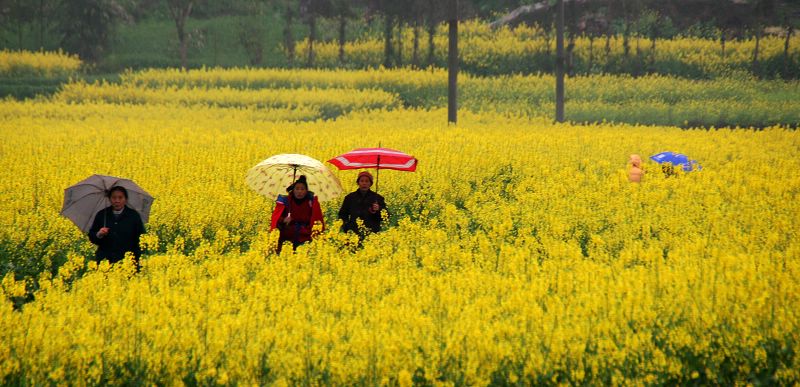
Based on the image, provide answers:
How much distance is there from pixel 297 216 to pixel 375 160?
1.59 m

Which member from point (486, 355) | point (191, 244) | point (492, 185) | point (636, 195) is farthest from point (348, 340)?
point (492, 185)

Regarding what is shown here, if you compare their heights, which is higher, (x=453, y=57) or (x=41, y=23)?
(x=41, y=23)

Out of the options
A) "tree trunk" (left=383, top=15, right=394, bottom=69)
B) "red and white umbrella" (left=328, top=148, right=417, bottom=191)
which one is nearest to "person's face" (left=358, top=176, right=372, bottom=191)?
"red and white umbrella" (left=328, top=148, right=417, bottom=191)

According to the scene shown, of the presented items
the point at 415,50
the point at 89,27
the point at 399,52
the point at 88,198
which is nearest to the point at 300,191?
the point at 88,198

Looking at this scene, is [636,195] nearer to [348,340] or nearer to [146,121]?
[348,340]

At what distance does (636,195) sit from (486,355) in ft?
24.3

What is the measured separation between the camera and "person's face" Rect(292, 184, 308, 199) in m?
10.1

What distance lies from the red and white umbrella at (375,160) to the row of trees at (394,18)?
104ft

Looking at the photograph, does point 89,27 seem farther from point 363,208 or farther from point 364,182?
point 364,182

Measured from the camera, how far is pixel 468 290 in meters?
7.62

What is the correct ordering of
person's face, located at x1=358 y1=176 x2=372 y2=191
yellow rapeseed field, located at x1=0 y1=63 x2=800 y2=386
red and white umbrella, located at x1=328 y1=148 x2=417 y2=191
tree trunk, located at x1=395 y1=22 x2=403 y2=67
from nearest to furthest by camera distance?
yellow rapeseed field, located at x1=0 y1=63 x2=800 y2=386 < person's face, located at x1=358 y1=176 x2=372 y2=191 < red and white umbrella, located at x1=328 y1=148 x2=417 y2=191 < tree trunk, located at x1=395 y1=22 x2=403 y2=67

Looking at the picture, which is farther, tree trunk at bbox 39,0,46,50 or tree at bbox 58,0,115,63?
tree trunk at bbox 39,0,46,50

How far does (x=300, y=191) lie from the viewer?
10.2 metres

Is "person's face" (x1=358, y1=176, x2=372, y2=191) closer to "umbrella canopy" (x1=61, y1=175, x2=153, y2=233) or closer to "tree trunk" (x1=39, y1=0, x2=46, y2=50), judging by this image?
"umbrella canopy" (x1=61, y1=175, x2=153, y2=233)
